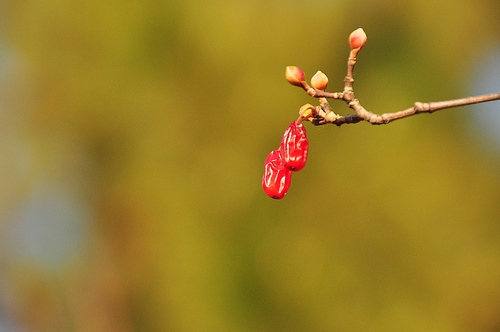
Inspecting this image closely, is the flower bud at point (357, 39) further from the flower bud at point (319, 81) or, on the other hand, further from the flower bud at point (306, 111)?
the flower bud at point (306, 111)

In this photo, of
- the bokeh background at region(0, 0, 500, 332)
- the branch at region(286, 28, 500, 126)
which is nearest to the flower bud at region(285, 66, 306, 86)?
the branch at region(286, 28, 500, 126)

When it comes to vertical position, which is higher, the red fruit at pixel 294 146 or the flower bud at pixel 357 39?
the flower bud at pixel 357 39

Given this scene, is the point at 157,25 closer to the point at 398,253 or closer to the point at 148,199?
the point at 148,199

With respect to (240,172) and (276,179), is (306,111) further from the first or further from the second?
(240,172)

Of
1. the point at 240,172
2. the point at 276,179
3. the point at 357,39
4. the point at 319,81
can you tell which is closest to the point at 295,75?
the point at 319,81

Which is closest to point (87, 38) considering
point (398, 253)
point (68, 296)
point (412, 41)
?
point (68, 296)

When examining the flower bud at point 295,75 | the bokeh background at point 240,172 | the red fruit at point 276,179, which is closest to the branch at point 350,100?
the flower bud at point 295,75

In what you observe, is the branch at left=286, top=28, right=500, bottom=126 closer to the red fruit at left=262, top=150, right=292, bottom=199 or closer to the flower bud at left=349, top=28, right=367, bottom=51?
the flower bud at left=349, top=28, right=367, bottom=51
